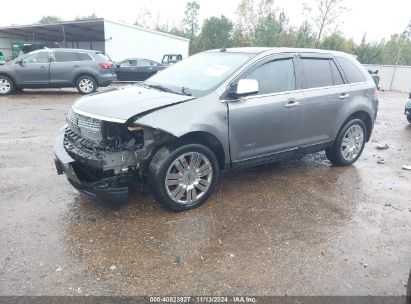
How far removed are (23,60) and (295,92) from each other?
1130cm

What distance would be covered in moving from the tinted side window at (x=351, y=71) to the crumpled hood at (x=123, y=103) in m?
2.89

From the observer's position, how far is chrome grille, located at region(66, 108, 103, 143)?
368 centimetres

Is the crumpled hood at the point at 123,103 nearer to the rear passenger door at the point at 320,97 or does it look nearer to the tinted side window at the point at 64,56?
the rear passenger door at the point at 320,97

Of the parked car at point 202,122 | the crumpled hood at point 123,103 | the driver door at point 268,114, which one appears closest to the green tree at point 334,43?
the parked car at point 202,122

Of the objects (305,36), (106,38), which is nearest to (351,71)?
(106,38)

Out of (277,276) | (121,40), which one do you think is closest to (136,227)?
(277,276)

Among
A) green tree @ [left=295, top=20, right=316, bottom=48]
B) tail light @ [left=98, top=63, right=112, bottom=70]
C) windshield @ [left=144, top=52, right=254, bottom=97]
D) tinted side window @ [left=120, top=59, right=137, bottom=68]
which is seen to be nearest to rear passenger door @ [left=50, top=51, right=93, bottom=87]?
tail light @ [left=98, top=63, right=112, bottom=70]

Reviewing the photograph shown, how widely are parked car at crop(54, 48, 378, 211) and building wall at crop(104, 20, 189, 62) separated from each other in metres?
19.2

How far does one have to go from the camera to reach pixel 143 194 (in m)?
4.38

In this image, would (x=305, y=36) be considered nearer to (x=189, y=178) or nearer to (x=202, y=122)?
(x=202, y=122)

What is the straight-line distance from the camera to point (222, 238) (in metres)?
3.50

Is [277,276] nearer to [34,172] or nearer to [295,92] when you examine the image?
[295,92]

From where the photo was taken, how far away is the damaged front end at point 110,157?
11.7ft

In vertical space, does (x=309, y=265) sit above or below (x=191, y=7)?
below
